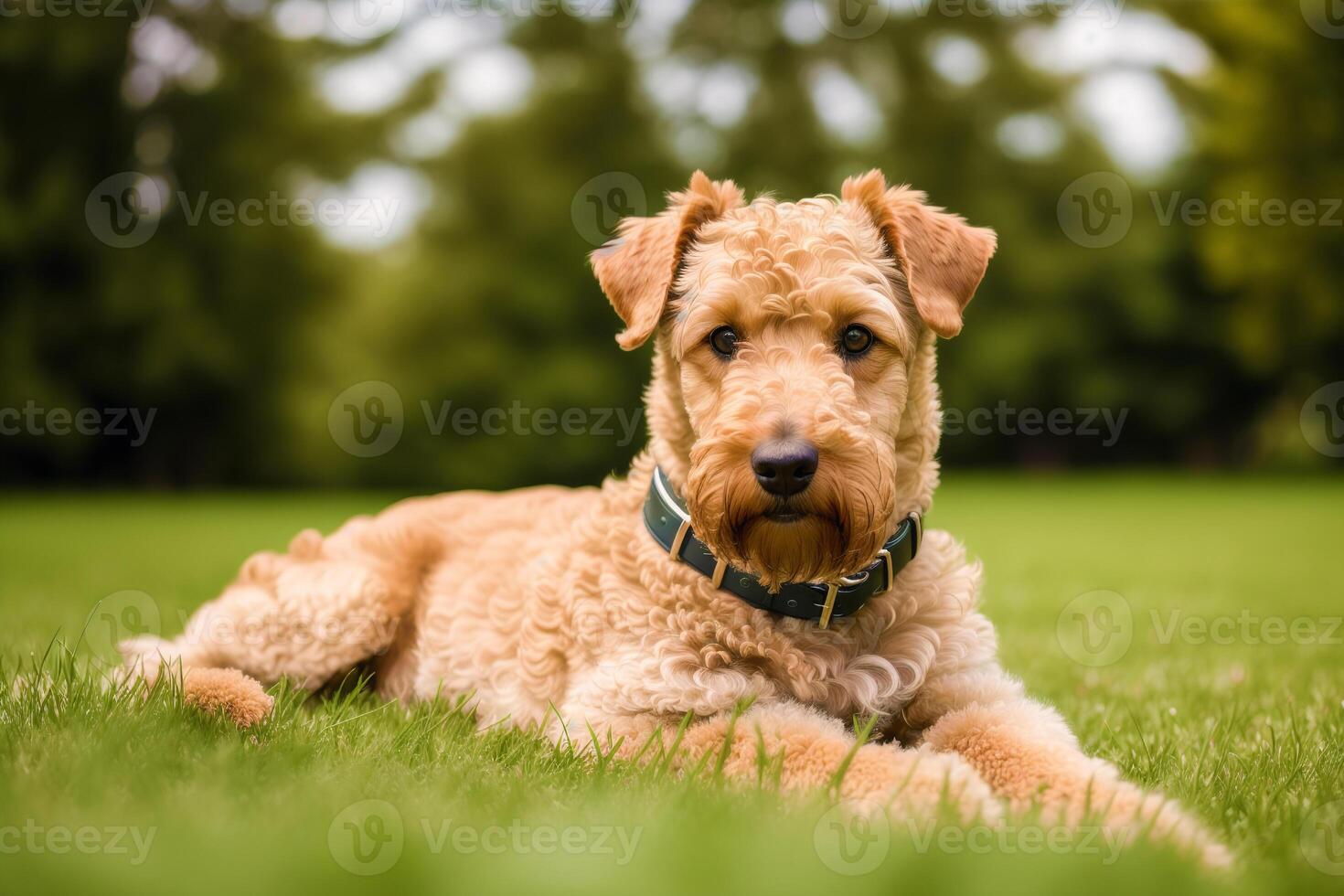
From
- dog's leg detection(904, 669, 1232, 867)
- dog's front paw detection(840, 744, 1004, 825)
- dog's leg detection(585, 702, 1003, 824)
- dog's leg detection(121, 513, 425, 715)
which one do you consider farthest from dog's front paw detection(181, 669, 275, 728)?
dog's leg detection(904, 669, 1232, 867)

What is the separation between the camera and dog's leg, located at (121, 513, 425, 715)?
4621 mm

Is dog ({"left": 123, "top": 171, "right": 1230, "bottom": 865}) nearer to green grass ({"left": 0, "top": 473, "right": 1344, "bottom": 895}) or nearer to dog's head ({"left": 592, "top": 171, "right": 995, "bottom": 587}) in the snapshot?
dog's head ({"left": 592, "top": 171, "right": 995, "bottom": 587})

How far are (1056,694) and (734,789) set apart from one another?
116 inches

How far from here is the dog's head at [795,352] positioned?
3275 mm

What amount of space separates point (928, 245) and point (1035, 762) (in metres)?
1.91

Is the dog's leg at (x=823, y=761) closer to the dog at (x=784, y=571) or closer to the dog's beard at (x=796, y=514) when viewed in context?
the dog at (x=784, y=571)

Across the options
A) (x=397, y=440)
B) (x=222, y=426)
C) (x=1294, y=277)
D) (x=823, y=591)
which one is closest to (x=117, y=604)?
(x=823, y=591)

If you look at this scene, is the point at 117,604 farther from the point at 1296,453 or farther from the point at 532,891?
the point at 1296,453

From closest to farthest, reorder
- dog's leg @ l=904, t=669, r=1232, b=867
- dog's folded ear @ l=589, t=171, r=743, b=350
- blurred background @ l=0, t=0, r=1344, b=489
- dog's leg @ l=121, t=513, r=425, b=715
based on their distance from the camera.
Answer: dog's leg @ l=904, t=669, r=1232, b=867 → dog's folded ear @ l=589, t=171, r=743, b=350 → dog's leg @ l=121, t=513, r=425, b=715 → blurred background @ l=0, t=0, r=1344, b=489

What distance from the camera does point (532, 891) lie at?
7.45ft

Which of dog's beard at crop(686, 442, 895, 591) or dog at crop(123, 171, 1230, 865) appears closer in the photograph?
dog at crop(123, 171, 1230, 865)

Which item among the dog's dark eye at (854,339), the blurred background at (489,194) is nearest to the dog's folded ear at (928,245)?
the dog's dark eye at (854,339)

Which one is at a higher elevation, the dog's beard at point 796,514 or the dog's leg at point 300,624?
the dog's beard at point 796,514

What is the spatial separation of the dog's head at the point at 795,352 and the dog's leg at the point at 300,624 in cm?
169
